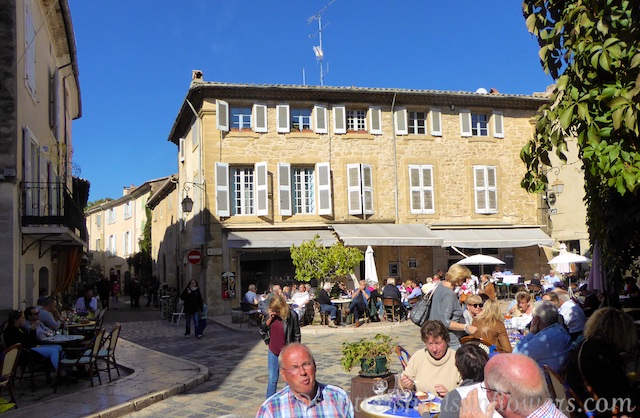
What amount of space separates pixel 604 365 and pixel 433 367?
1390mm

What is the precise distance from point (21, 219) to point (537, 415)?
11074 mm

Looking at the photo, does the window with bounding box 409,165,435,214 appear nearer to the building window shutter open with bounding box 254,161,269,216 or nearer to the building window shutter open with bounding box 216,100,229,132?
the building window shutter open with bounding box 254,161,269,216

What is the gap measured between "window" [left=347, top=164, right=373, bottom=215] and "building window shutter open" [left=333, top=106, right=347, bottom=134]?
4.76ft

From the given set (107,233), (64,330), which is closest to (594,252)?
(64,330)

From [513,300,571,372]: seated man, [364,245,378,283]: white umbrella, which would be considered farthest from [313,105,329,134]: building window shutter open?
[513,300,571,372]: seated man

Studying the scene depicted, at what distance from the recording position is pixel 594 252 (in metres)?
10.7

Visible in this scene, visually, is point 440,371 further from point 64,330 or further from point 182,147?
point 182,147

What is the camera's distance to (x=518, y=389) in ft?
9.03

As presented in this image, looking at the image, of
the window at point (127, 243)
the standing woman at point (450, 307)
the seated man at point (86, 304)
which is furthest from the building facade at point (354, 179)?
the window at point (127, 243)

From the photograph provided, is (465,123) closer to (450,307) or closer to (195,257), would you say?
(195,257)

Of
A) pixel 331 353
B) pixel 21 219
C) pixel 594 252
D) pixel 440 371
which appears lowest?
pixel 331 353

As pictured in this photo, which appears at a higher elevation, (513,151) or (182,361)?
(513,151)

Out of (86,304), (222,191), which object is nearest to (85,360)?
(86,304)

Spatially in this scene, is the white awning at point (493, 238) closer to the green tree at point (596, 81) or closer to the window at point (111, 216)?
the green tree at point (596, 81)
